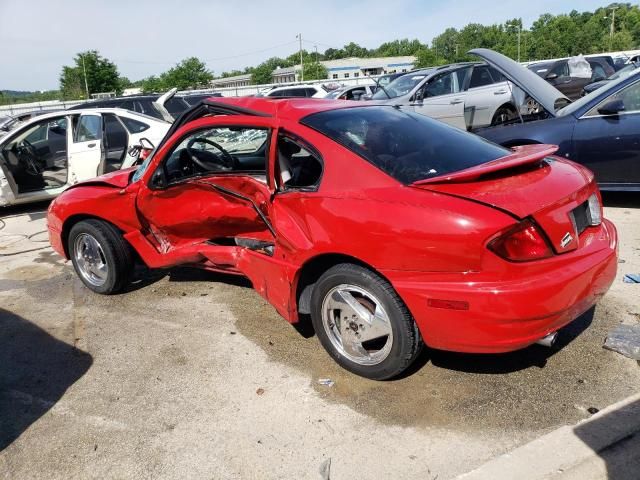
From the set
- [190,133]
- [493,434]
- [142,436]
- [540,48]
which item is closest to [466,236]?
[493,434]

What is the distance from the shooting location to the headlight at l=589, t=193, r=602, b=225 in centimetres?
316

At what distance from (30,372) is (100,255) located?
139 centimetres

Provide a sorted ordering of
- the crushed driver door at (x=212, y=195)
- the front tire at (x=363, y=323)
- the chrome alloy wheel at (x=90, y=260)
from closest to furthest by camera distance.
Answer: the front tire at (x=363, y=323) < the crushed driver door at (x=212, y=195) < the chrome alloy wheel at (x=90, y=260)

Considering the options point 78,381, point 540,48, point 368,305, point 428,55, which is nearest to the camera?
point 368,305

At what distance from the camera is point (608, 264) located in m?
2.96

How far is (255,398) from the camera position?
A: 3.13 metres

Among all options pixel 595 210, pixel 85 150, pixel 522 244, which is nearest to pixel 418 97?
pixel 85 150

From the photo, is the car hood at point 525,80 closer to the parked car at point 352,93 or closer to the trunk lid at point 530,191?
the trunk lid at point 530,191

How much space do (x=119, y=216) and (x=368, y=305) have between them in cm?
255

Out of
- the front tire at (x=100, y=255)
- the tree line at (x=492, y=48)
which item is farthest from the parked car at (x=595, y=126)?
the tree line at (x=492, y=48)

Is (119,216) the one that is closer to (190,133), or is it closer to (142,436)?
(190,133)

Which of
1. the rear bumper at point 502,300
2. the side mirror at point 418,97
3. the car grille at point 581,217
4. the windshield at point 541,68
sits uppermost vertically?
the windshield at point 541,68

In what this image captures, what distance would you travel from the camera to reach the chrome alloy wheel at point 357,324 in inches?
117

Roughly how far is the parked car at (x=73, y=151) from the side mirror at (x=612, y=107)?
21.1 ft
